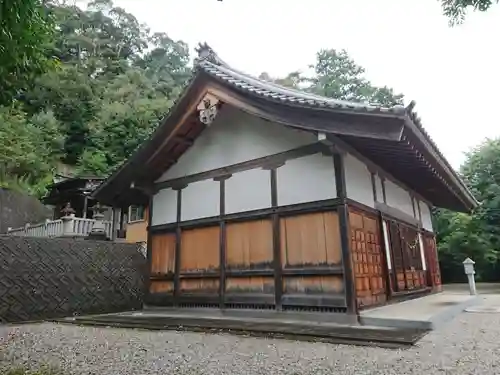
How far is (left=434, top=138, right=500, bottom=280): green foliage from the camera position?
16.0 meters

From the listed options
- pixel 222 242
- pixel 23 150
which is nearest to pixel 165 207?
pixel 222 242

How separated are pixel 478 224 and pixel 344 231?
1418 centimetres

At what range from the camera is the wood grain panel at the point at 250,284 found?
6011mm

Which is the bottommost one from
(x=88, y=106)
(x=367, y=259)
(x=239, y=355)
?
(x=239, y=355)

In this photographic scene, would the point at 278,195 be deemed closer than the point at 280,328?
No

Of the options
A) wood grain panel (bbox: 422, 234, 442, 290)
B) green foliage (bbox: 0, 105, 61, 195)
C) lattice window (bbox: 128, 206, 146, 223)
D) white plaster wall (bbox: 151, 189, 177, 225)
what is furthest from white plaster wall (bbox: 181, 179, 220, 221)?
green foliage (bbox: 0, 105, 61, 195)

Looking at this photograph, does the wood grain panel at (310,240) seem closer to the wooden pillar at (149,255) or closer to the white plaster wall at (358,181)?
the white plaster wall at (358,181)

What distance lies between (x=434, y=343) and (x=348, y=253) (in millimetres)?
1656

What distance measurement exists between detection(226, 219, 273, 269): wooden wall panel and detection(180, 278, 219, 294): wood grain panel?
0.49 meters

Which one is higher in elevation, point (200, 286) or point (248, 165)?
point (248, 165)

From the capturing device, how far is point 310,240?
5656mm

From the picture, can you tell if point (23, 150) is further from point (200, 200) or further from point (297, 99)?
point (297, 99)

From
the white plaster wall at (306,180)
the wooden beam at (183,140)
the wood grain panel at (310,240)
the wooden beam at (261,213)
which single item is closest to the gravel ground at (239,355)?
the wood grain panel at (310,240)

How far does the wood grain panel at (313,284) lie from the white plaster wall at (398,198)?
2701mm
